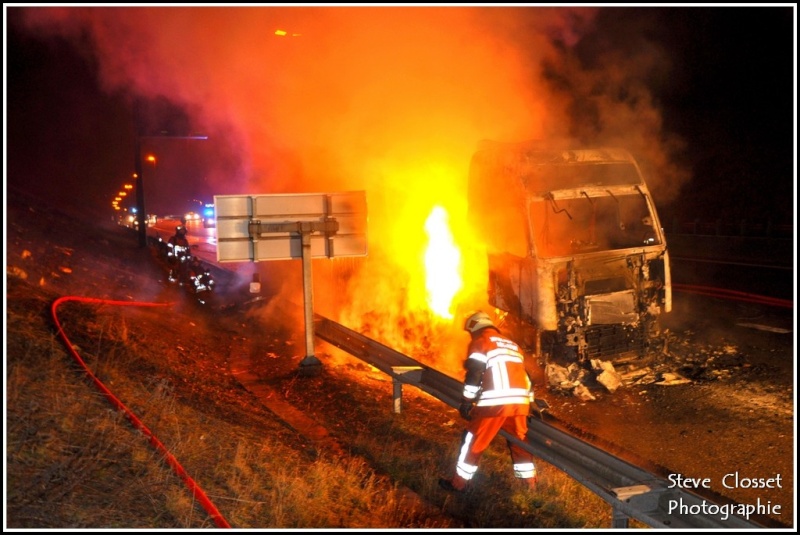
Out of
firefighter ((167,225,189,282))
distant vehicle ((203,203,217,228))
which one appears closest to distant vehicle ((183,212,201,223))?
distant vehicle ((203,203,217,228))

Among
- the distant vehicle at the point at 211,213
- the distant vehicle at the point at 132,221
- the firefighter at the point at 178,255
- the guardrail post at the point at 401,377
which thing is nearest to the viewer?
the guardrail post at the point at 401,377

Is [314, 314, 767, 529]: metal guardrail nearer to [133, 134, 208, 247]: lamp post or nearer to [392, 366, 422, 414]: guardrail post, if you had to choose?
[392, 366, 422, 414]: guardrail post

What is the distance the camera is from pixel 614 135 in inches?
439

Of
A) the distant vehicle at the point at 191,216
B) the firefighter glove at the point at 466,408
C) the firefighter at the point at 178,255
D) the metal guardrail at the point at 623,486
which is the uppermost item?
the distant vehicle at the point at 191,216

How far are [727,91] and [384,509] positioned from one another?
32.5 m

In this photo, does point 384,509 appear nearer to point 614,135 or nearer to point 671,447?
point 671,447

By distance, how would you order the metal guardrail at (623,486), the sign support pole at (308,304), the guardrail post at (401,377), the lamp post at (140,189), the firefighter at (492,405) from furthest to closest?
the lamp post at (140,189) < the sign support pole at (308,304) < the guardrail post at (401,377) < the firefighter at (492,405) < the metal guardrail at (623,486)

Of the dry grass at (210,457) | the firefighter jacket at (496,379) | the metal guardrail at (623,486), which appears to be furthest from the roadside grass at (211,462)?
the firefighter jacket at (496,379)

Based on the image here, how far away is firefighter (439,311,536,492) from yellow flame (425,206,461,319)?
15.0 ft

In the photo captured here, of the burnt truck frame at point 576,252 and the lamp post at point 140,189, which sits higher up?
the lamp post at point 140,189

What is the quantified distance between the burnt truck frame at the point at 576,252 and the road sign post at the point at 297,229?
6.03ft

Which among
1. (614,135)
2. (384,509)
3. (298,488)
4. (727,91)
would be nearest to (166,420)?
(298,488)

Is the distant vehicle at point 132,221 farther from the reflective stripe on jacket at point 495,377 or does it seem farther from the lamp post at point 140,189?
the reflective stripe on jacket at point 495,377

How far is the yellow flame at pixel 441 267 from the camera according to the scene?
9.53 m
